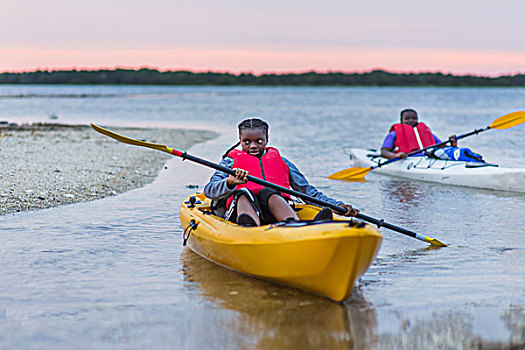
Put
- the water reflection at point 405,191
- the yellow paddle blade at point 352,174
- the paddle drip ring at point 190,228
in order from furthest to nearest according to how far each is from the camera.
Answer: the yellow paddle blade at point 352,174 → the water reflection at point 405,191 → the paddle drip ring at point 190,228

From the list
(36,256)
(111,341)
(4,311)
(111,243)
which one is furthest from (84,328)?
(111,243)

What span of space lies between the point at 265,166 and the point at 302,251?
1.34 m

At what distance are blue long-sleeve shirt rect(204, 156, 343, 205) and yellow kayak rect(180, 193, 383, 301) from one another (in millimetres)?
228

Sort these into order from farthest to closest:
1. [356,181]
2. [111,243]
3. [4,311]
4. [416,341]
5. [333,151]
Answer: [333,151] < [356,181] < [111,243] < [4,311] < [416,341]

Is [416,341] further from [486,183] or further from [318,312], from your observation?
[486,183]

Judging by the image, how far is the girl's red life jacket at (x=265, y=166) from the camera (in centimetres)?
506

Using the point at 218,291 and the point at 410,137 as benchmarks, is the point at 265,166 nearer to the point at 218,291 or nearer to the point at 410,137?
the point at 218,291

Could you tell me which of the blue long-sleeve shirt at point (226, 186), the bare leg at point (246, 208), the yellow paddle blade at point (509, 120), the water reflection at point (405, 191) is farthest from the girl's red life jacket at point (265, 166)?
the yellow paddle blade at point (509, 120)

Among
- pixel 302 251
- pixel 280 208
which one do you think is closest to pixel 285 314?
pixel 302 251

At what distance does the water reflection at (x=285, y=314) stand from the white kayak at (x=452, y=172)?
18.4 feet

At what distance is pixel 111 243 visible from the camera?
573 cm

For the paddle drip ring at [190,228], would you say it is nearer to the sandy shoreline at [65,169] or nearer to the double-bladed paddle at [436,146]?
the sandy shoreline at [65,169]

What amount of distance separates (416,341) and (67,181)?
20.4ft

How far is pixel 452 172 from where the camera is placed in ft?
32.1
